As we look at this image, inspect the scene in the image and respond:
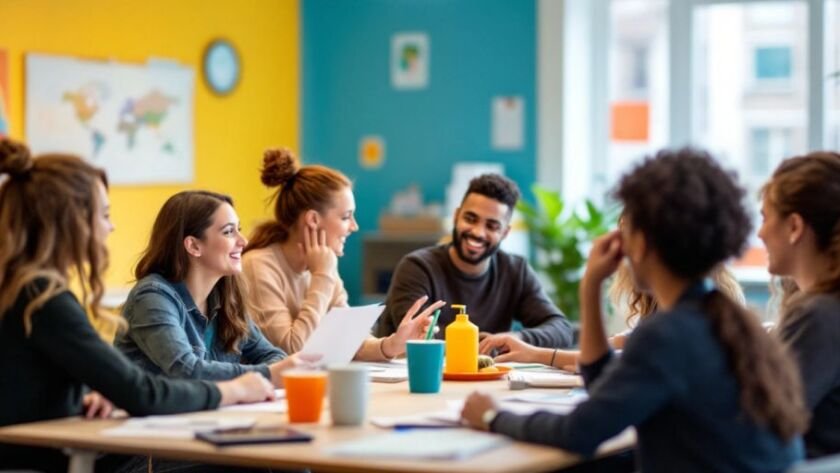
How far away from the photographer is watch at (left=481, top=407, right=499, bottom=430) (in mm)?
2533

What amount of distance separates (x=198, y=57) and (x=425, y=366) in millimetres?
4290

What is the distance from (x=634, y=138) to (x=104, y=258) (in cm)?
529

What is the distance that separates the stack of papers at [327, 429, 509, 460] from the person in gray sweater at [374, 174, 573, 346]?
189 centimetres

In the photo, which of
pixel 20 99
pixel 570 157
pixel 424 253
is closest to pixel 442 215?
pixel 570 157

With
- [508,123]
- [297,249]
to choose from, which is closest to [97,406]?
[297,249]

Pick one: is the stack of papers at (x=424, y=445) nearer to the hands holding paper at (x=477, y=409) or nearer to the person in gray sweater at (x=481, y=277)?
the hands holding paper at (x=477, y=409)

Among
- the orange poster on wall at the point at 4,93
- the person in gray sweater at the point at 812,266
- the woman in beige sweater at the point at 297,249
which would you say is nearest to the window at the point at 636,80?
the orange poster on wall at the point at 4,93

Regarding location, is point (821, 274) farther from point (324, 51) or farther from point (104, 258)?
point (324, 51)

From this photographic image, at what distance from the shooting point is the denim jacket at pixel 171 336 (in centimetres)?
312

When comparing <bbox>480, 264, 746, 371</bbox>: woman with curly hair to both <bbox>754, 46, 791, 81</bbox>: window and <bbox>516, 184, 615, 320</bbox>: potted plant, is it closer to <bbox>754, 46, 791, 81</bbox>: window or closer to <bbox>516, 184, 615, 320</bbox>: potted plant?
<bbox>516, 184, 615, 320</bbox>: potted plant

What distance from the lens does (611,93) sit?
771 centimetres

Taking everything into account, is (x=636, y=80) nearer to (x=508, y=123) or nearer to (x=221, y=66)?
(x=508, y=123)

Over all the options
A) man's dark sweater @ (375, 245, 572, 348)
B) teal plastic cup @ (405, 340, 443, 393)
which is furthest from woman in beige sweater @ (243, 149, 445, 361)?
teal plastic cup @ (405, 340, 443, 393)

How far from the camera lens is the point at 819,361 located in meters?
2.58
